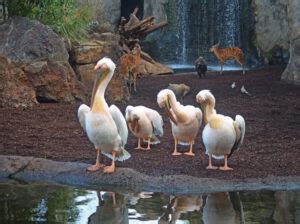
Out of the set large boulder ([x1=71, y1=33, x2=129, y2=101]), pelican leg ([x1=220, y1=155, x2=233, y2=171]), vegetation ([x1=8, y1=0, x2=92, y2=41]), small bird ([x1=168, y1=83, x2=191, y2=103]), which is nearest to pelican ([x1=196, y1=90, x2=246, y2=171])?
pelican leg ([x1=220, y1=155, x2=233, y2=171])

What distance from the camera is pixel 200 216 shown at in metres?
5.75

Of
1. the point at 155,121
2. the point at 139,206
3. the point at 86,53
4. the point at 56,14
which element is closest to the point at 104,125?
the point at 139,206

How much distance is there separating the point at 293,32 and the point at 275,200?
29.8 feet

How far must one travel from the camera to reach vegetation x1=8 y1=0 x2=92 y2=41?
12477mm

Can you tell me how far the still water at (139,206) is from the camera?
566cm

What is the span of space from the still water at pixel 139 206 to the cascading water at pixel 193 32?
14883 millimetres

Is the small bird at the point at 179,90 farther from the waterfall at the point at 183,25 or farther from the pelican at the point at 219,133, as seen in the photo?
the waterfall at the point at 183,25

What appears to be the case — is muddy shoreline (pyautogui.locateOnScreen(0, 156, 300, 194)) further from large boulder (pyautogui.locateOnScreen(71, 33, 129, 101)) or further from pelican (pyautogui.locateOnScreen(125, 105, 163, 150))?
large boulder (pyautogui.locateOnScreen(71, 33, 129, 101))

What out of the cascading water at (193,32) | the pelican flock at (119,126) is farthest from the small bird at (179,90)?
the cascading water at (193,32)

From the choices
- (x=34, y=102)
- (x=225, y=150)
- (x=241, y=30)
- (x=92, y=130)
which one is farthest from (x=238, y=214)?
(x=241, y=30)

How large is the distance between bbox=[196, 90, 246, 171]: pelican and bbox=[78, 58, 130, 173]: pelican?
0.87 m

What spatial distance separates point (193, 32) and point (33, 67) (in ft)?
37.1

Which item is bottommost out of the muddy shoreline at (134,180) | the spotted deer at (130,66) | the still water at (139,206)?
the still water at (139,206)

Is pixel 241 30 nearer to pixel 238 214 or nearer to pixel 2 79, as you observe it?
pixel 2 79
